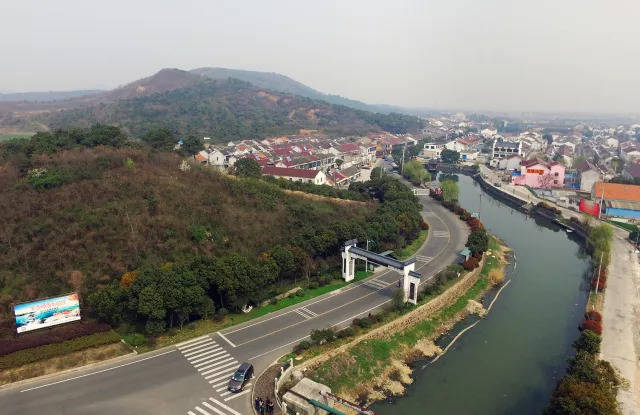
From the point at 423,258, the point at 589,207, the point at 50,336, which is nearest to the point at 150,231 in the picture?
the point at 50,336

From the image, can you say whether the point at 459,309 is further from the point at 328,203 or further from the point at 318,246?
the point at 328,203

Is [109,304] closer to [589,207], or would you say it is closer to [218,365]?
[218,365]

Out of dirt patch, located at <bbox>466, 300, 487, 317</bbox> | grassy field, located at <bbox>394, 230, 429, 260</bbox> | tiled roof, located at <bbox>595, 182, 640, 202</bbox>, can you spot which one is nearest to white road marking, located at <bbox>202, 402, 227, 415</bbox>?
dirt patch, located at <bbox>466, 300, 487, 317</bbox>

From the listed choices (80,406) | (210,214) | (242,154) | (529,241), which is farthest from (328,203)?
(242,154)

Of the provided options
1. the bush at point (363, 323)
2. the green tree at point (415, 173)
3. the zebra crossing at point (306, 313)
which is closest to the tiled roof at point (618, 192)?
Result: the green tree at point (415, 173)

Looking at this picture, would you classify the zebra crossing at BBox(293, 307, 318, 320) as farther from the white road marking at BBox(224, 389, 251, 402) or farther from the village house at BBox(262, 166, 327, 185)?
the village house at BBox(262, 166, 327, 185)
